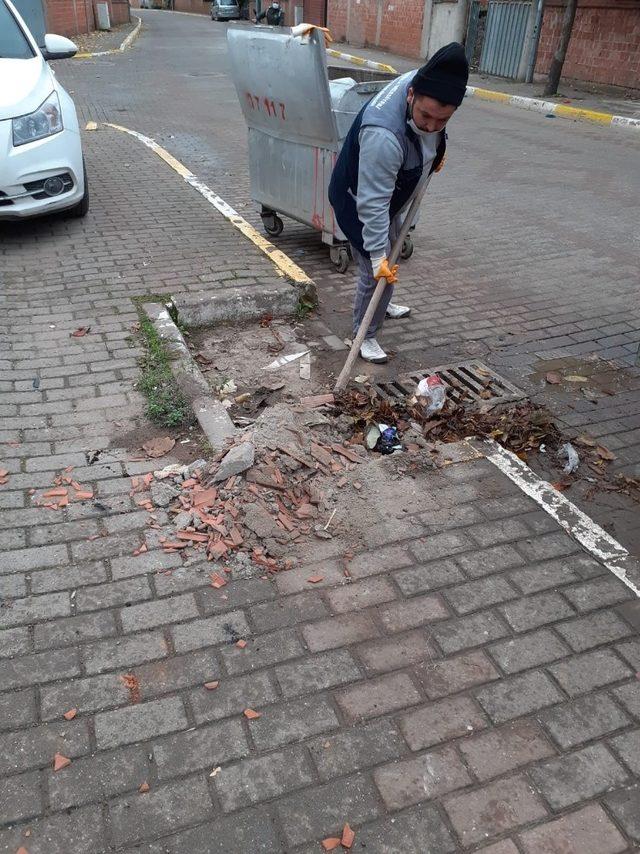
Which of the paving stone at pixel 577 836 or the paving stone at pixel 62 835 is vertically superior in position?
the paving stone at pixel 577 836

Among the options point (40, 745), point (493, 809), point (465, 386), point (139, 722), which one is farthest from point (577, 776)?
point (465, 386)

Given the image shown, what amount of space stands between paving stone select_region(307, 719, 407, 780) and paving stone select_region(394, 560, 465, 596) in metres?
0.67

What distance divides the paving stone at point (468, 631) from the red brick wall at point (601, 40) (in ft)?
58.6

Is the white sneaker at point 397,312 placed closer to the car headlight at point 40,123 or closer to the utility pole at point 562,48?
→ the car headlight at point 40,123

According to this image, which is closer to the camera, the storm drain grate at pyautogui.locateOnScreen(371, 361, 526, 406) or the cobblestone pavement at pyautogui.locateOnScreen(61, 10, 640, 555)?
the storm drain grate at pyautogui.locateOnScreen(371, 361, 526, 406)

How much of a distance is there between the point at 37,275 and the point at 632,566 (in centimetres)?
497

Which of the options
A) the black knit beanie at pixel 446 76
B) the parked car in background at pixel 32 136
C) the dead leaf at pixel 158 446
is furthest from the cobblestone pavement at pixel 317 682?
the parked car in background at pixel 32 136

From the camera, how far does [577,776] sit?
2.28 meters

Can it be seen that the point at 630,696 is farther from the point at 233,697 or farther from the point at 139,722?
the point at 139,722

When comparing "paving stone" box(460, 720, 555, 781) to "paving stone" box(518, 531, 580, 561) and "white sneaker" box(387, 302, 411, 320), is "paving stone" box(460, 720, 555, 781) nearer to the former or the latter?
"paving stone" box(518, 531, 580, 561)

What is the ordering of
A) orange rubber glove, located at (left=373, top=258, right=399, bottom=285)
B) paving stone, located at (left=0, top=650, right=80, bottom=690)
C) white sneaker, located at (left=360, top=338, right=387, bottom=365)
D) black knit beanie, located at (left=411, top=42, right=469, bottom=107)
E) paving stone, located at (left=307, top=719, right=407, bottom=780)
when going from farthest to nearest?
white sneaker, located at (left=360, top=338, right=387, bottom=365) → orange rubber glove, located at (left=373, top=258, right=399, bottom=285) → black knit beanie, located at (left=411, top=42, right=469, bottom=107) → paving stone, located at (left=0, top=650, right=80, bottom=690) → paving stone, located at (left=307, top=719, right=407, bottom=780)

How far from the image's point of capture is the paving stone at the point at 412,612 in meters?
2.80

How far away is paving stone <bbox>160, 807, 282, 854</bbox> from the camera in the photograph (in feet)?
6.73

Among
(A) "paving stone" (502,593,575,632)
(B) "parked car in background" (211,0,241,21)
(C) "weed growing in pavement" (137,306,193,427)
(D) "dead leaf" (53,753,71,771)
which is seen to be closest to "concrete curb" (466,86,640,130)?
(C) "weed growing in pavement" (137,306,193,427)
